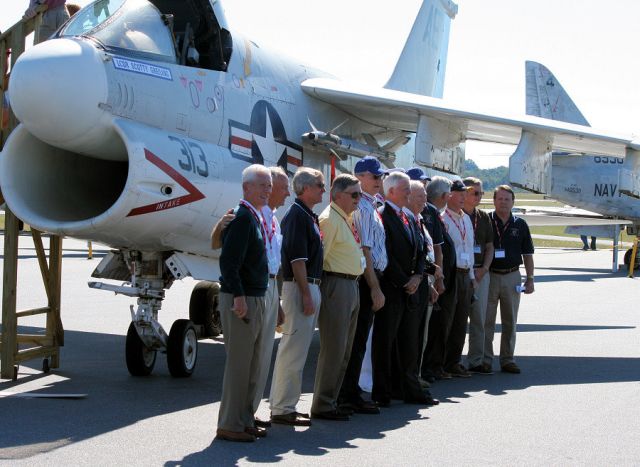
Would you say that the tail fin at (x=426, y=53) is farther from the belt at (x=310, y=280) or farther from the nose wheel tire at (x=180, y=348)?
the belt at (x=310, y=280)

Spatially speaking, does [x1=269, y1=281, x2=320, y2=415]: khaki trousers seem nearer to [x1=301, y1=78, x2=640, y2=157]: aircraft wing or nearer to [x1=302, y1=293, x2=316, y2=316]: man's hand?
[x1=302, y1=293, x2=316, y2=316]: man's hand

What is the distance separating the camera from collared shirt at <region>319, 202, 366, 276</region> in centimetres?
714

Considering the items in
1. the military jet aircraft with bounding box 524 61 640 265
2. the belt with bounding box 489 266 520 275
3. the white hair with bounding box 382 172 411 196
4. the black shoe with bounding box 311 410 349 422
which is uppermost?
the military jet aircraft with bounding box 524 61 640 265

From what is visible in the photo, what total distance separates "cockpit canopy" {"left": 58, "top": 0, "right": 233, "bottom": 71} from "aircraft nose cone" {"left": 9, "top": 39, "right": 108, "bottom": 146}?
455 mm

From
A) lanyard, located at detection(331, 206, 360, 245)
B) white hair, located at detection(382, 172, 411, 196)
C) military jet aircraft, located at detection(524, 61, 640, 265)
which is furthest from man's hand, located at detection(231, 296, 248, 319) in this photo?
military jet aircraft, located at detection(524, 61, 640, 265)

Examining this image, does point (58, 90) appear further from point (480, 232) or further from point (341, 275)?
point (480, 232)

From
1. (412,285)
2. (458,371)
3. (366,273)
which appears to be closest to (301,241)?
(366,273)

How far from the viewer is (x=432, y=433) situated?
680 centimetres

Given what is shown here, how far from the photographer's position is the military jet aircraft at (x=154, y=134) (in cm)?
761

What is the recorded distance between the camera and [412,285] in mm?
7902

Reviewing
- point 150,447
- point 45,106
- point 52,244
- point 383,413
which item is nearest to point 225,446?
point 150,447

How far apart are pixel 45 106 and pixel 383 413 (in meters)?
3.56

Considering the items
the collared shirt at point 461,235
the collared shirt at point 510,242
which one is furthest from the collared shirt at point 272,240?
the collared shirt at point 510,242

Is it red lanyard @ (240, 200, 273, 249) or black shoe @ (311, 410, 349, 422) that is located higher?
red lanyard @ (240, 200, 273, 249)
